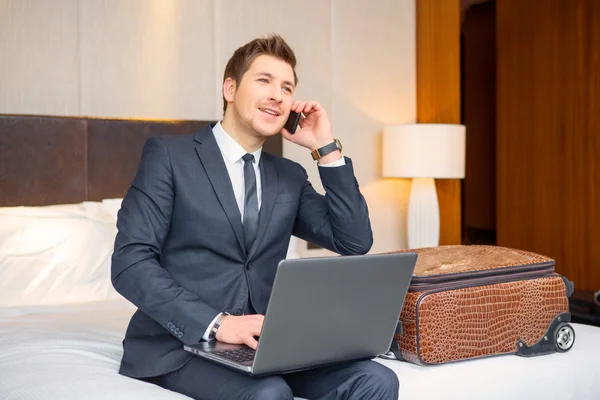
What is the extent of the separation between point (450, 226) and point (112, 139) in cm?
228

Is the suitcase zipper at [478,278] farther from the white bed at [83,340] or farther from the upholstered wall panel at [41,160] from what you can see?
the upholstered wall panel at [41,160]

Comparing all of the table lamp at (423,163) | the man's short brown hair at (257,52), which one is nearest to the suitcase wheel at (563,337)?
the man's short brown hair at (257,52)

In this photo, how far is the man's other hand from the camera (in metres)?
1.63

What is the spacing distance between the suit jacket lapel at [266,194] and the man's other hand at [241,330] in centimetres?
28

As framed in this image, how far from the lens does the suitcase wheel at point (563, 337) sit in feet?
7.05

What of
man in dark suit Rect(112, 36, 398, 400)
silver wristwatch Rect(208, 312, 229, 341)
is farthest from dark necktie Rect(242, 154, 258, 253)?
silver wristwatch Rect(208, 312, 229, 341)

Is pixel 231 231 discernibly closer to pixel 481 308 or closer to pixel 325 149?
pixel 325 149

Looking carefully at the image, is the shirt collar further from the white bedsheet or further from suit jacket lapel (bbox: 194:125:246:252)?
the white bedsheet

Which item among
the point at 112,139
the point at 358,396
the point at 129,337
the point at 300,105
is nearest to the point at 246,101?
the point at 300,105

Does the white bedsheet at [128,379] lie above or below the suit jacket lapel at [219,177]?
below

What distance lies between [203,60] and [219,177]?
211 centimetres

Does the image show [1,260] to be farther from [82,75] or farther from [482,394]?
[482,394]

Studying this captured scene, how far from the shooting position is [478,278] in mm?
2035

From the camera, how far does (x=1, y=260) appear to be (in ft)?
9.63
